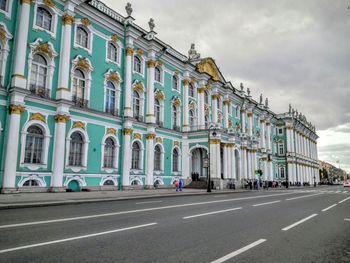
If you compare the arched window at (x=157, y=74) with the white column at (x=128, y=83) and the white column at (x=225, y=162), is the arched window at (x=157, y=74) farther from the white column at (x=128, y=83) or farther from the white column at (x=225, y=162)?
the white column at (x=225, y=162)

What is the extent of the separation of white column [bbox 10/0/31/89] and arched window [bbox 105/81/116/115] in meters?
8.39

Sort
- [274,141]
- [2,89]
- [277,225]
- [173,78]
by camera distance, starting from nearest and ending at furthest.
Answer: [277,225] → [2,89] → [173,78] → [274,141]

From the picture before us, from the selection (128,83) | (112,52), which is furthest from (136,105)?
(112,52)

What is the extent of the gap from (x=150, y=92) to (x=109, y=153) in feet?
29.3

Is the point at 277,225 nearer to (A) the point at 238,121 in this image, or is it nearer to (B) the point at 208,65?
(B) the point at 208,65

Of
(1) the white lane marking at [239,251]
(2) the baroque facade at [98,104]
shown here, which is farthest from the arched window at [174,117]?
(1) the white lane marking at [239,251]

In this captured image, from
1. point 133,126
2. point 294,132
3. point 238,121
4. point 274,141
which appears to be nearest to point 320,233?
point 133,126

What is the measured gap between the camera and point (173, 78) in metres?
37.7

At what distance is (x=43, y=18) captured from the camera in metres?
22.8

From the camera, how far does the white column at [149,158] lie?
31.0 metres

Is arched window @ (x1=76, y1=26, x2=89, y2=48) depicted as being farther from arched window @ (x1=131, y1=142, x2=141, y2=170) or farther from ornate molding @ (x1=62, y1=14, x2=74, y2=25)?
arched window @ (x1=131, y1=142, x2=141, y2=170)

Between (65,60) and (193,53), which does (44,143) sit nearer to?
(65,60)

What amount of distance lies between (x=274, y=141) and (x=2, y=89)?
214 ft

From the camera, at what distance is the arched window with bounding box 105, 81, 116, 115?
2778 centimetres
